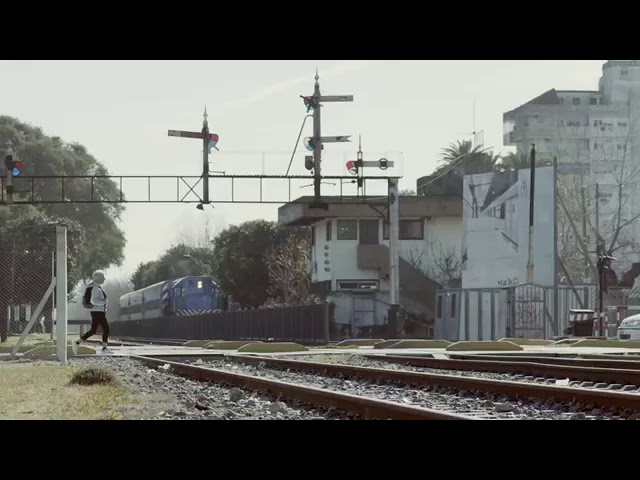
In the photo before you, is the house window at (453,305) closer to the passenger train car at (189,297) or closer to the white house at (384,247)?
the white house at (384,247)

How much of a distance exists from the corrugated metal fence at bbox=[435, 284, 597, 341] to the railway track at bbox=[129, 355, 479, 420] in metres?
37.5

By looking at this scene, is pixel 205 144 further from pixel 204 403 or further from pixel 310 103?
pixel 204 403

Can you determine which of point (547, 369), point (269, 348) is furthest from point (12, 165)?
point (547, 369)

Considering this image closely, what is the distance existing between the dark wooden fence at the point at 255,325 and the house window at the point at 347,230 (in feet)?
35.7

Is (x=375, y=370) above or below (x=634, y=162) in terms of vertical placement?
below

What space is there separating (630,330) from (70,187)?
78508mm

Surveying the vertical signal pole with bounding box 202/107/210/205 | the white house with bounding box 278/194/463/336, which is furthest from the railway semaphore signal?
the white house with bounding box 278/194/463/336

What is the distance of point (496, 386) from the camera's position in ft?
45.4
